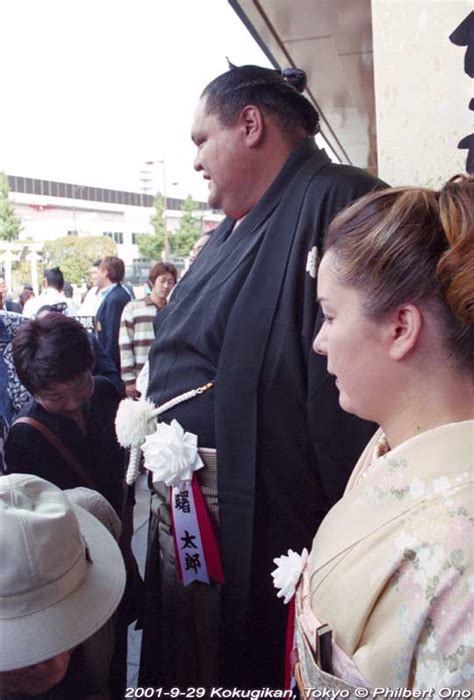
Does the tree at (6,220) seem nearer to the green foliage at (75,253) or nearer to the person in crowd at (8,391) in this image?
the green foliage at (75,253)

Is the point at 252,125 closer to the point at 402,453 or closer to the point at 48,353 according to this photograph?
the point at 48,353

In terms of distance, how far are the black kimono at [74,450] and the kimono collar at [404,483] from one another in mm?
1133

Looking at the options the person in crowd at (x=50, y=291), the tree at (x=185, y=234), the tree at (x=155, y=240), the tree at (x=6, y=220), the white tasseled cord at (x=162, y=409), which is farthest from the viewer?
the tree at (x=185, y=234)

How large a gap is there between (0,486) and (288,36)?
3634 millimetres

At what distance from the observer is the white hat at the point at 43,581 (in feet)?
3.75

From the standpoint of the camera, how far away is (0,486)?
1.27m

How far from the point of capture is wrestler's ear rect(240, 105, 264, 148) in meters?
1.57

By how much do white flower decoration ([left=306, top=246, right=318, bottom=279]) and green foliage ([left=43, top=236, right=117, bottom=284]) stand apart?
2707cm

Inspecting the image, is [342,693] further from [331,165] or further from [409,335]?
[331,165]

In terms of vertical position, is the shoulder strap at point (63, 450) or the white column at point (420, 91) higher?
the white column at point (420, 91)

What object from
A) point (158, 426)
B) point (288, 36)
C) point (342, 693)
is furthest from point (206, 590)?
point (288, 36)

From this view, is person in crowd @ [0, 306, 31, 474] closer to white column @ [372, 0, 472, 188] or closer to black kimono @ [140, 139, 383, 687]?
black kimono @ [140, 139, 383, 687]

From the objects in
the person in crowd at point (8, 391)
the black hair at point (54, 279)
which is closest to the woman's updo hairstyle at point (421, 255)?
the person in crowd at point (8, 391)

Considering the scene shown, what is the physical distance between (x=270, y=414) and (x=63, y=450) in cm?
69
